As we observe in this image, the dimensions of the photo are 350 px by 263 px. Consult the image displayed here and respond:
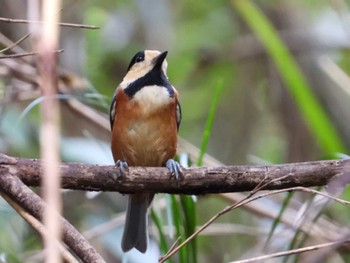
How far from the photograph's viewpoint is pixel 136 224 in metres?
2.87

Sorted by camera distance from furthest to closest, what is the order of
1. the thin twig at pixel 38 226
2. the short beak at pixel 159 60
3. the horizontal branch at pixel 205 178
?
the short beak at pixel 159 60
the horizontal branch at pixel 205 178
the thin twig at pixel 38 226

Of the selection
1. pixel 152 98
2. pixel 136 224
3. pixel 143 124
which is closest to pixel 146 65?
pixel 152 98

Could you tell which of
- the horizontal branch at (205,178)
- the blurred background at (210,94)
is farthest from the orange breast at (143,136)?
the horizontal branch at (205,178)

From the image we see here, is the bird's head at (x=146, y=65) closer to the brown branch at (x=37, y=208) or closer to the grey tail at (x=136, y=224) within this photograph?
the grey tail at (x=136, y=224)

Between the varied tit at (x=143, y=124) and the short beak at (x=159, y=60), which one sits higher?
the short beak at (x=159, y=60)

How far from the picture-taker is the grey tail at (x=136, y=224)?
2793 millimetres

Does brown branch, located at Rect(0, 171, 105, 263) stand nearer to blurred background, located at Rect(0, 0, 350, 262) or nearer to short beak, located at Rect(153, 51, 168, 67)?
blurred background, located at Rect(0, 0, 350, 262)

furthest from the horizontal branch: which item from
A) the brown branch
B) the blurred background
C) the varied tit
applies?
the varied tit

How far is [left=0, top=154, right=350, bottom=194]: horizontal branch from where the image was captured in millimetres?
1851

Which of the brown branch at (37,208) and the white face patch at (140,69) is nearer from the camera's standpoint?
the brown branch at (37,208)

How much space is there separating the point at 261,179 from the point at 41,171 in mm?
558

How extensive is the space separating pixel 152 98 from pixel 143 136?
0.51 ft

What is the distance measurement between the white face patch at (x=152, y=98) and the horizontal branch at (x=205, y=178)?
0.80m

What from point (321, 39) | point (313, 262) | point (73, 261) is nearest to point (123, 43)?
point (321, 39)
